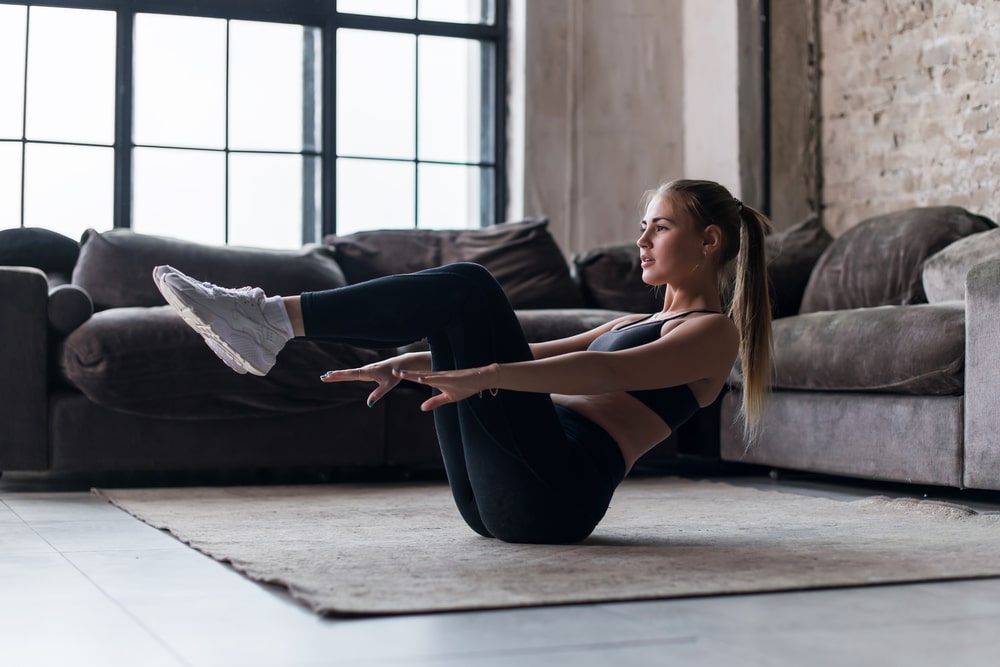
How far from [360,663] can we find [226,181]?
15.1ft

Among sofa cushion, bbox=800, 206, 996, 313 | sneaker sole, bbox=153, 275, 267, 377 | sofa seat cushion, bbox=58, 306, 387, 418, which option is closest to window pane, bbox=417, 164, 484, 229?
sofa cushion, bbox=800, 206, 996, 313

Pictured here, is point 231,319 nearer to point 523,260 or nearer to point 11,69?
point 523,260

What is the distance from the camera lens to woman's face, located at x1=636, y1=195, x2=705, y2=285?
236 cm

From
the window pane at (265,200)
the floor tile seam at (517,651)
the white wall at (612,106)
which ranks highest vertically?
the white wall at (612,106)

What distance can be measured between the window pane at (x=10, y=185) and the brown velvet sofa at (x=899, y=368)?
3297 millimetres

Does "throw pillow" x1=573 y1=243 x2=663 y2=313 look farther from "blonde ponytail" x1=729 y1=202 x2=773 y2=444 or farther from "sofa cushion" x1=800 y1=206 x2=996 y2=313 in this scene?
"blonde ponytail" x1=729 y1=202 x2=773 y2=444

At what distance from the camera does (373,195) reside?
234 inches

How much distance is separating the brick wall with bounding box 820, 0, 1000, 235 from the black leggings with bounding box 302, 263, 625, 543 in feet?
10.7

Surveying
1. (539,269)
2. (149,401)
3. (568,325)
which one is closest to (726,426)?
(568,325)

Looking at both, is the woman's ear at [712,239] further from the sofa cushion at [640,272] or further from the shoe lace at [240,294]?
the sofa cushion at [640,272]

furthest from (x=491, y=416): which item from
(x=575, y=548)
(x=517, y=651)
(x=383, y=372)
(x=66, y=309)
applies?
(x=66, y=309)

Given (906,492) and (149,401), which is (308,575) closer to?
(149,401)

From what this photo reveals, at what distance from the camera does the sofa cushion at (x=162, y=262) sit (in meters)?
4.34

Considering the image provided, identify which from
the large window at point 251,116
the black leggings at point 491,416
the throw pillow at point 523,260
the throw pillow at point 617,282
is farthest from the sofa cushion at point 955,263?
→ the large window at point 251,116
